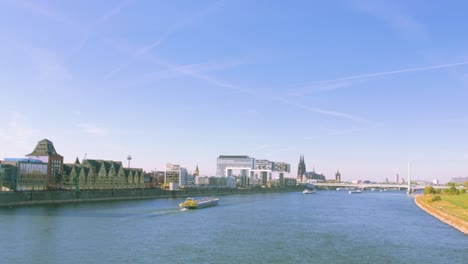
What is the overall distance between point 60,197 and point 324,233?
72.0 m

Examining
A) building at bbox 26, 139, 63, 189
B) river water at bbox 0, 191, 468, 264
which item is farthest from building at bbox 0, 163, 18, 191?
river water at bbox 0, 191, 468, 264

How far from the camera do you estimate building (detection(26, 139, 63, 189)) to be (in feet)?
403

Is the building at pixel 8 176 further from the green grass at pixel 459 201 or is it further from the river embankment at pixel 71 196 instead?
the green grass at pixel 459 201

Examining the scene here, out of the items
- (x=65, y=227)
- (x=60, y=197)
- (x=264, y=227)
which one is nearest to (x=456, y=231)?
(x=264, y=227)

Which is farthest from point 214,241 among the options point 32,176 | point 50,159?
point 50,159

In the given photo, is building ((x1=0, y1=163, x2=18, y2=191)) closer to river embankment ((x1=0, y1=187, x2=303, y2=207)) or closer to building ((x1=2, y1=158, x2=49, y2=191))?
building ((x1=2, y1=158, x2=49, y2=191))

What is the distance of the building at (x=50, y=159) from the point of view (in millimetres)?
122938

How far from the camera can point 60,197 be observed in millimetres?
105625

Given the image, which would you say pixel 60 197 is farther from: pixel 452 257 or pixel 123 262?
pixel 452 257

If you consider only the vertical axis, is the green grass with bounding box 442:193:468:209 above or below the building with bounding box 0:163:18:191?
below

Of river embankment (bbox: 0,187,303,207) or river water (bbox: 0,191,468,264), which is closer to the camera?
river water (bbox: 0,191,468,264)

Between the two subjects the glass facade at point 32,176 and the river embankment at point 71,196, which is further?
the glass facade at point 32,176

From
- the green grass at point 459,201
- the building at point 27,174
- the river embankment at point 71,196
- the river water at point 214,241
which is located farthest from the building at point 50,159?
the green grass at point 459,201

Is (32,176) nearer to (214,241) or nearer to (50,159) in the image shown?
(50,159)
